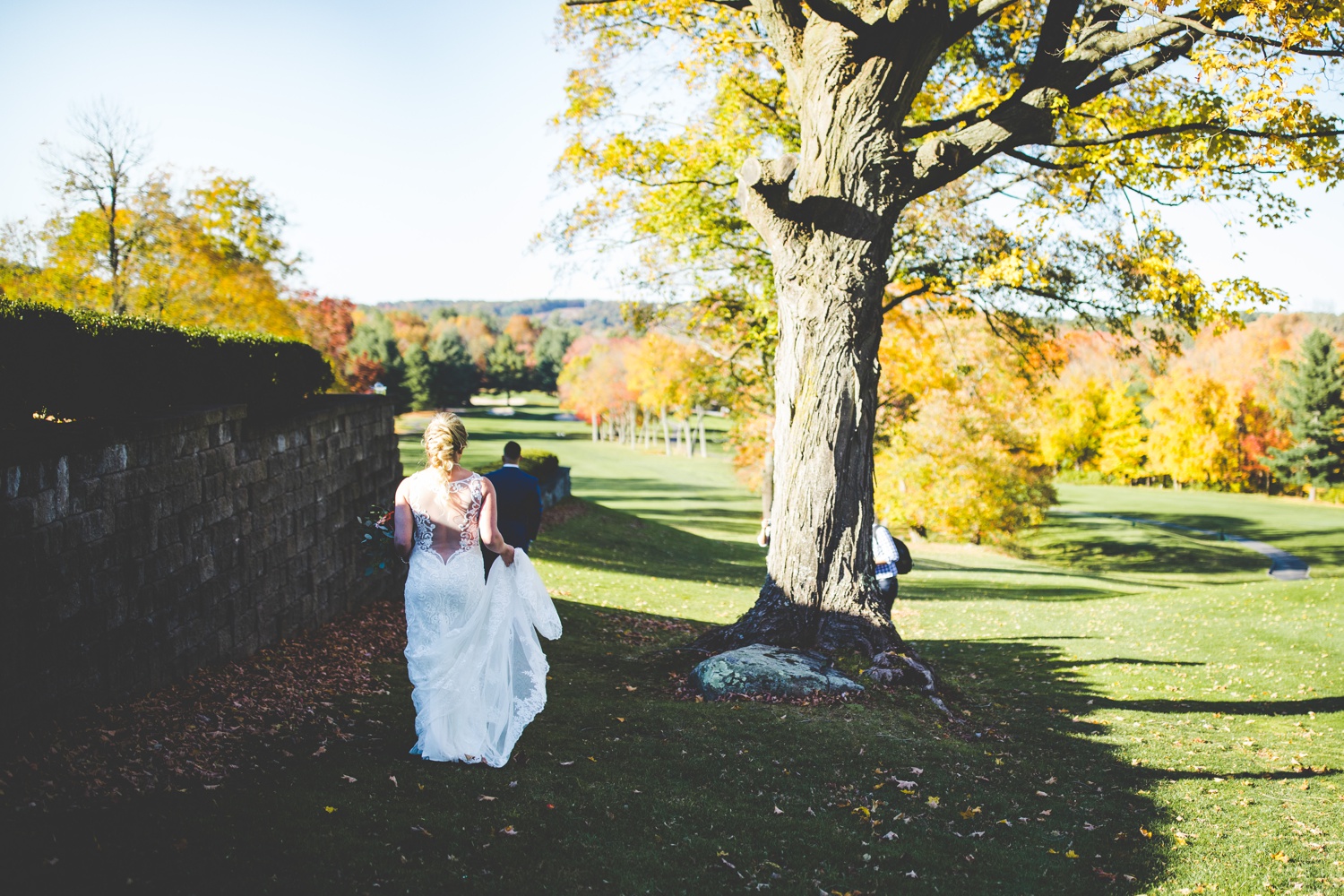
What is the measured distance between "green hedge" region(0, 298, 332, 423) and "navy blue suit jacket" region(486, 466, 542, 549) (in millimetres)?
2345

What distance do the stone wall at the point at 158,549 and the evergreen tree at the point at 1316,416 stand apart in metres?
61.7

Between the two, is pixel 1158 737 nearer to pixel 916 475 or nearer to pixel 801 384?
pixel 801 384

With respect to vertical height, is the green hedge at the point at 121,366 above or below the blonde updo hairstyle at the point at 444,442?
above

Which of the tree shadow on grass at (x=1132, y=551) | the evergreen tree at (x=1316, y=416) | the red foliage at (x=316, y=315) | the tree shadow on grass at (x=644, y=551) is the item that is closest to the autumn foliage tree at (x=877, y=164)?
the tree shadow on grass at (x=644, y=551)

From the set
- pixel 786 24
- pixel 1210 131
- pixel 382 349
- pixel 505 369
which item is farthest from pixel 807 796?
pixel 505 369

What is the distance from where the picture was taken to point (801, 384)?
28.8ft

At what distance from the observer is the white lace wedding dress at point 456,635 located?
5637 millimetres

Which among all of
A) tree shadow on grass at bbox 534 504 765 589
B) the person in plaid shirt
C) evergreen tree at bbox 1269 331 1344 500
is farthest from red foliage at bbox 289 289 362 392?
evergreen tree at bbox 1269 331 1344 500

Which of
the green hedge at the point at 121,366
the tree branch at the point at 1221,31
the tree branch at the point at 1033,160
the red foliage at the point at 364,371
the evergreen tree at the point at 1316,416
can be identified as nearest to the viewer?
the green hedge at the point at 121,366

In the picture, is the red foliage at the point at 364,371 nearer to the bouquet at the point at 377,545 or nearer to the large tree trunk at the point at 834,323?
the large tree trunk at the point at 834,323

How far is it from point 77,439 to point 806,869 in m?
4.96

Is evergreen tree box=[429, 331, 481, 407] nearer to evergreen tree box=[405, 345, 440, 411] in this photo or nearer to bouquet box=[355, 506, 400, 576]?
evergreen tree box=[405, 345, 440, 411]

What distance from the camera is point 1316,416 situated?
53344mm

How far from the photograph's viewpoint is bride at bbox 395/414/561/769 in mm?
5645
